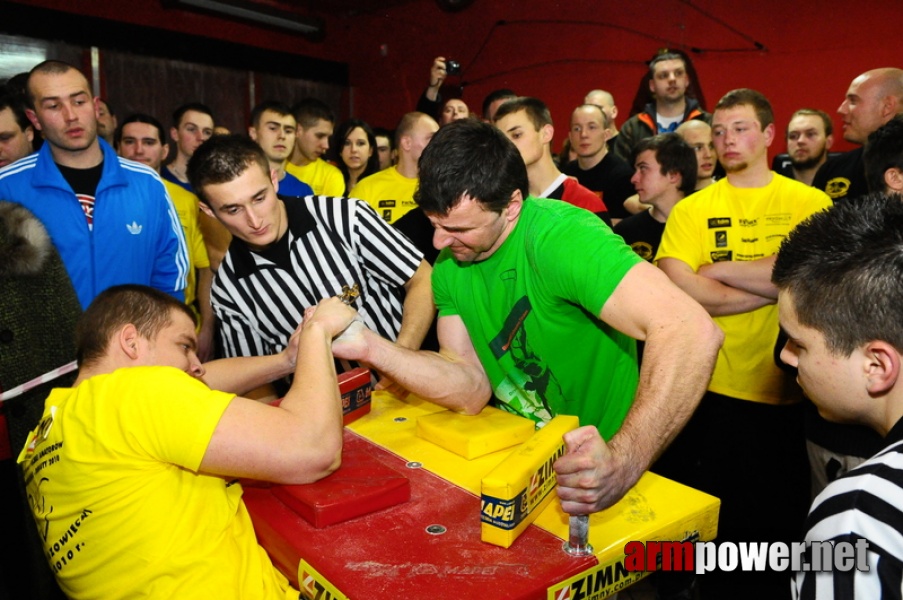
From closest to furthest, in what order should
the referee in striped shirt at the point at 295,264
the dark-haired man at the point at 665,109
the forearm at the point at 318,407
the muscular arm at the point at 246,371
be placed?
1. the forearm at the point at 318,407
2. the muscular arm at the point at 246,371
3. the referee in striped shirt at the point at 295,264
4. the dark-haired man at the point at 665,109

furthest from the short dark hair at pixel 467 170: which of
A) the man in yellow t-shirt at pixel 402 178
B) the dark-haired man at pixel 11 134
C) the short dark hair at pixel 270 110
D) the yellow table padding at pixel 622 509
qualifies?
the short dark hair at pixel 270 110

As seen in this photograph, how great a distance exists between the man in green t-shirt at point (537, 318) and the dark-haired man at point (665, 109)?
371 centimetres

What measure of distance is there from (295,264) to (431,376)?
995mm

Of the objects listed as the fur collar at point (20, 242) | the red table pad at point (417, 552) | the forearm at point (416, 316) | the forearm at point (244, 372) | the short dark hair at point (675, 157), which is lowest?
the red table pad at point (417, 552)

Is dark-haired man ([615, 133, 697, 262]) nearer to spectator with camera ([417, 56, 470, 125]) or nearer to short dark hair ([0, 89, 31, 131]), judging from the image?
spectator with camera ([417, 56, 470, 125])

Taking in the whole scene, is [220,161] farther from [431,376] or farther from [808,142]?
[808,142]

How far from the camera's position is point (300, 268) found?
8.94 feet

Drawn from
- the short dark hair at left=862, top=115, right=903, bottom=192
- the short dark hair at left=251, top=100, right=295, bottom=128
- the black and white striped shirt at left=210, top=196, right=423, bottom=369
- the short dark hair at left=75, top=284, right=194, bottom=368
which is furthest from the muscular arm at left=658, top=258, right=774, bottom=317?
the short dark hair at left=251, top=100, right=295, bottom=128

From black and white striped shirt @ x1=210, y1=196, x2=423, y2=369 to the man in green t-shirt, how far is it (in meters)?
0.58

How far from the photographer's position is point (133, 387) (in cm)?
140

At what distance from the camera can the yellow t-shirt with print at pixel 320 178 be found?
551 centimetres

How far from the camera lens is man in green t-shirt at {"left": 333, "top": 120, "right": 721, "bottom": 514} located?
151 cm

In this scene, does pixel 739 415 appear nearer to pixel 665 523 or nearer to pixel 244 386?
pixel 665 523

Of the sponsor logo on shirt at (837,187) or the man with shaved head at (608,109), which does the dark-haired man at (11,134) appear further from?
the sponsor logo on shirt at (837,187)
